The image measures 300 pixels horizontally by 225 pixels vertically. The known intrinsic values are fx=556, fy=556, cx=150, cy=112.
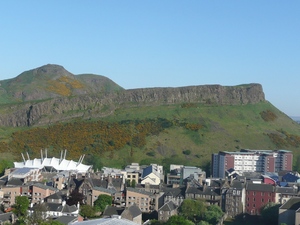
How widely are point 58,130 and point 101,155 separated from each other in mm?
12695

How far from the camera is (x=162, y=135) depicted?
93.5m

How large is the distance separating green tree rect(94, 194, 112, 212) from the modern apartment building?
29.7 m

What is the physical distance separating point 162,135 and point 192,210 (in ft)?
146

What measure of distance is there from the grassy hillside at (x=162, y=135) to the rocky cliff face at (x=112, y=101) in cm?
299

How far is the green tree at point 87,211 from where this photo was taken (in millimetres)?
47250

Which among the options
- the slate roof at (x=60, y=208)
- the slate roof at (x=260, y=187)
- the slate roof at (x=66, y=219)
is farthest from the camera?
the slate roof at (x=260, y=187)

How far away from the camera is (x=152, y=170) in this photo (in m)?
67.9

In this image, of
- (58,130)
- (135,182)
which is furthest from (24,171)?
(58,130)

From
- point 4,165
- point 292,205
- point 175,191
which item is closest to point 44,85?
point 4,165

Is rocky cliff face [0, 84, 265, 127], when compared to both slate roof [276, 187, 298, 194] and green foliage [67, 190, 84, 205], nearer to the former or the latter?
green foliage [67, 190, 84, 205]

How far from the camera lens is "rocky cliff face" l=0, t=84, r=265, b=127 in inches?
4070

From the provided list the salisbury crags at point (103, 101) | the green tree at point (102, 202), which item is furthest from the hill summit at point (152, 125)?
the green tree at point (102, 202)

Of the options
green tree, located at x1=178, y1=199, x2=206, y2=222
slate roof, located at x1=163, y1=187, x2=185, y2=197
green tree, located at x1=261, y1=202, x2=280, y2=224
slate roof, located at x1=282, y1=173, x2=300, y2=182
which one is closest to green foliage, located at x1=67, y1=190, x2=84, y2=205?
slate roof, located at x1=163, y1=187, x2=185, y2=197

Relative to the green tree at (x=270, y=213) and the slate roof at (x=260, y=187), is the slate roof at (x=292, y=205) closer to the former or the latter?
the green tree at (x=270, y=213)
